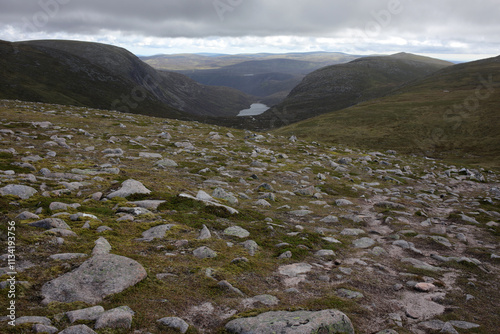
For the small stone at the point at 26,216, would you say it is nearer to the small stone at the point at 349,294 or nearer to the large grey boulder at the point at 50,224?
the large grey boulder at the point at 50,224

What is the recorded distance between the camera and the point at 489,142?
207 feet

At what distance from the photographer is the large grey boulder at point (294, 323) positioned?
17.8 ft

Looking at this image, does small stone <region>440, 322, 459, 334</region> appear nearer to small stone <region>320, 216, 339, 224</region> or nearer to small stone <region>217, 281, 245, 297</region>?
small stone <region>217, 281, 245, 297</region>

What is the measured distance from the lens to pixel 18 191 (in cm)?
993

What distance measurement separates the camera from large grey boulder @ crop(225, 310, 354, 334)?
543cm

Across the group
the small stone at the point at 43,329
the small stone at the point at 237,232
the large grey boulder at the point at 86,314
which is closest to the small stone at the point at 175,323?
the large grey boulder at the point at 86,314

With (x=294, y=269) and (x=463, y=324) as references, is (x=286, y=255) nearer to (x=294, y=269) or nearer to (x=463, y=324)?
(x=294, y=269)

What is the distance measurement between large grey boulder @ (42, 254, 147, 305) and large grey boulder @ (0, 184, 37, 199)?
527cm

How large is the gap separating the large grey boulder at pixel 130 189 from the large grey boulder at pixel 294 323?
7.98 m

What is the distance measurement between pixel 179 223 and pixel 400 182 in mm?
20750

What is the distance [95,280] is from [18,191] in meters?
6.26

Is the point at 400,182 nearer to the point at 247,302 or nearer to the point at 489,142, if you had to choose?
the point at 247,302

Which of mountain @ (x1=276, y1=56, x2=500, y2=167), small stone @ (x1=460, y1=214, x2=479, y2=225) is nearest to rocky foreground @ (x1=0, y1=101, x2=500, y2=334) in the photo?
small stone @ (x1=460, y1=214, x2=479, y2=225)

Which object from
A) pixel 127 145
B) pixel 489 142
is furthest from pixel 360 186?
pixel 489 142
